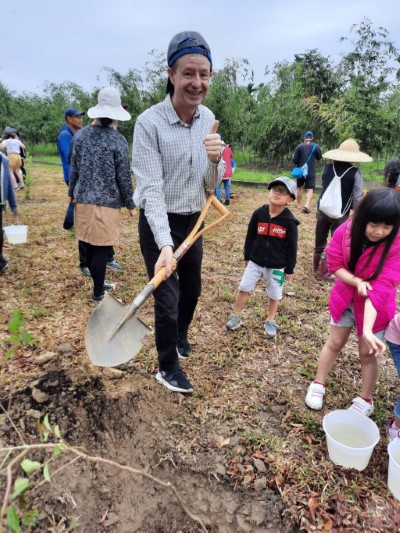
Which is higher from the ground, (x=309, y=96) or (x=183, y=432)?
(x=309, y=96)

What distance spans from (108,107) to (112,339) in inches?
80.7

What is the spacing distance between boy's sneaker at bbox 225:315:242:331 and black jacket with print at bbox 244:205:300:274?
0.56 m

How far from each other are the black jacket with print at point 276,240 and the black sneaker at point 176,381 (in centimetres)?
115

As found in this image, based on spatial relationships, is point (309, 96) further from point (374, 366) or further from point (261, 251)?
point (374, 366)

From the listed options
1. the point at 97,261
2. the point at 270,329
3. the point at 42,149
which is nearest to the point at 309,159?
the point at 270,329

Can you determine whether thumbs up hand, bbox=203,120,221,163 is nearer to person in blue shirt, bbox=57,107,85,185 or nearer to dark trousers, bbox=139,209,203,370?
dark trousers, bbox=139,209,203,370

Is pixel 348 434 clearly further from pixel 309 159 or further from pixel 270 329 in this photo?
pixel 309 159

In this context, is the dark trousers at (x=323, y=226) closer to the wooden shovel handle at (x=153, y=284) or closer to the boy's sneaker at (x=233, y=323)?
the boy's sneaker at (x=233, y=323)

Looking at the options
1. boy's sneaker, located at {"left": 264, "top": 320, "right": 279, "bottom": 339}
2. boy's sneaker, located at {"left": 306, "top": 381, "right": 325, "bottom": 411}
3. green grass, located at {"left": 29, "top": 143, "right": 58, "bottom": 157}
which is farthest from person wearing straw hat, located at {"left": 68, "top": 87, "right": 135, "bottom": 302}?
green grass, located at {"left": 29, "top": 143, "right": 58, "bottom": 157}

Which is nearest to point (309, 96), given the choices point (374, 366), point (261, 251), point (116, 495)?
point (261, 251)

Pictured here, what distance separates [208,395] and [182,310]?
23.5 inches

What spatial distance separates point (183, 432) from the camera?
2.12 metres

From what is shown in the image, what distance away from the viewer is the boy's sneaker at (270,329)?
10.3 ft

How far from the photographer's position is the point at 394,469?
5.73ft
